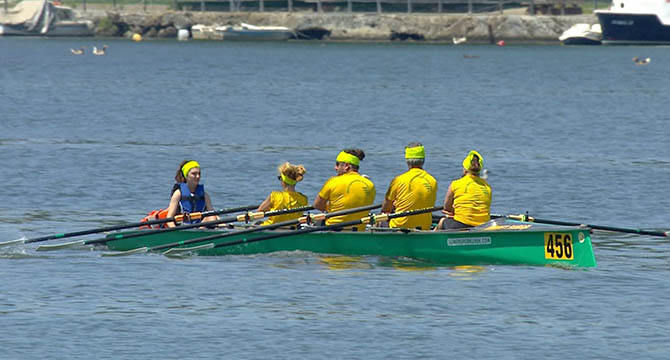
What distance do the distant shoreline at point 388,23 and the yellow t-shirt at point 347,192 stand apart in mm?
109580

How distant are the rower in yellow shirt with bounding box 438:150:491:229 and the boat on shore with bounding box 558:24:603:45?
11126 centimetres

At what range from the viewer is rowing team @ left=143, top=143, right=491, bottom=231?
70.1ft

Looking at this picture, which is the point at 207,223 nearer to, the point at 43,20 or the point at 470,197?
the point at 470,197

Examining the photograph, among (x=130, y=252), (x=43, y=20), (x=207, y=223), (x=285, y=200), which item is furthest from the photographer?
(x=43, y=20)

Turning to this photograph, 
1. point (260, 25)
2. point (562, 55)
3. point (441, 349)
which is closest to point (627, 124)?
point (441, 349)

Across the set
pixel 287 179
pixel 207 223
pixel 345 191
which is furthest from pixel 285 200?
pixel 207 223

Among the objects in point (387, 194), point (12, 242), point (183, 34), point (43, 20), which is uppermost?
point (387, 194)

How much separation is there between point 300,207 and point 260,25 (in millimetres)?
118766

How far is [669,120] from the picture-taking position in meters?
56.2

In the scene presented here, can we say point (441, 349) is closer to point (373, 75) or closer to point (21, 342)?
point (21, 342)

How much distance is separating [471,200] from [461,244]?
728 millimetres

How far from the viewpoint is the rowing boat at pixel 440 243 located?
21062 millimetres

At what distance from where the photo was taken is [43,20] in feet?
490

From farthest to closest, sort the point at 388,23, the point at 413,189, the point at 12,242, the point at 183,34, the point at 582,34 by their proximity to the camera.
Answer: the point at 183,34, the point at 388,23, the point at 582,34, the point at 12,242, the point at 413,189
